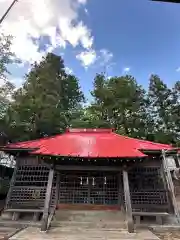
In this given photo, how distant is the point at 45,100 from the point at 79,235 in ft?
42.7

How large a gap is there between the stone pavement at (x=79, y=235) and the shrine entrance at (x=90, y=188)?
219 centimetres

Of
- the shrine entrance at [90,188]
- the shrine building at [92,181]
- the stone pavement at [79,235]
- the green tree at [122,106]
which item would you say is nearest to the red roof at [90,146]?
the shrine building at [92,181]

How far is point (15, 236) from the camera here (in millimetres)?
8094

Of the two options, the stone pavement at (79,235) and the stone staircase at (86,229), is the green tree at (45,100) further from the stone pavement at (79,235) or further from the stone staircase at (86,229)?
the stone pavement at (79,235)

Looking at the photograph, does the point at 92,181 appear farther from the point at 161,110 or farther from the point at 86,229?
the point at 161,110

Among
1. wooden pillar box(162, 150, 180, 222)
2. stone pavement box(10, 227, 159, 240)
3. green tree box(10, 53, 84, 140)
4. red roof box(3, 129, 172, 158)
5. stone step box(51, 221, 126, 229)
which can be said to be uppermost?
green tree box(10, 53, 84, 140)

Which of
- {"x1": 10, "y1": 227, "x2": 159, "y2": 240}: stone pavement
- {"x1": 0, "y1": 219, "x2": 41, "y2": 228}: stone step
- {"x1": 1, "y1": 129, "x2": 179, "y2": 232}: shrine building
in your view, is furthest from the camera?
{"x1": 1, "y1": 129, "x2": 179, "y2": 232}: shrine building

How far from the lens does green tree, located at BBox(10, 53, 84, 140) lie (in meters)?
18.1

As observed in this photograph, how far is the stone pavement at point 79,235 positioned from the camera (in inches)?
320

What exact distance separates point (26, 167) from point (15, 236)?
4171 millimetres

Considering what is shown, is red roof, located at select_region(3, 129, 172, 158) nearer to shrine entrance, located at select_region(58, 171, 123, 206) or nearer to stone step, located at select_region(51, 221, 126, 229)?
shrine entrance, located at select_region(58, 171, 123, 206)

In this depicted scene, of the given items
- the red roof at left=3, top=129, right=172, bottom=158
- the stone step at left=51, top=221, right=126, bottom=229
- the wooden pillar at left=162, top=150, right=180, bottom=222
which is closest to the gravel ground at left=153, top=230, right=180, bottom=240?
the wooden pillar at left=162, top=150, right=180, bottom=222

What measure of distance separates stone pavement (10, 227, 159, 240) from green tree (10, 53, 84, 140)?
8897 mm

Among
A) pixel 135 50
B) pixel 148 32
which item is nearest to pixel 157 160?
pixel 148 32
